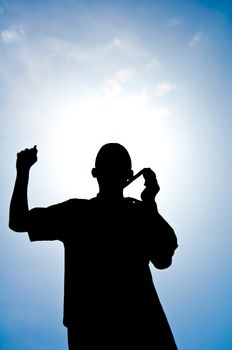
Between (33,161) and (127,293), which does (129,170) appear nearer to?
(33,161)

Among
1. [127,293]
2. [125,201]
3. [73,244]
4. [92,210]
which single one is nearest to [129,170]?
[125,201]

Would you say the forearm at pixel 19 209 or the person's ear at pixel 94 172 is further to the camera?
the person's ear at pixel 94 172

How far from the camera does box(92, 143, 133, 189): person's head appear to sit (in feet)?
9.43

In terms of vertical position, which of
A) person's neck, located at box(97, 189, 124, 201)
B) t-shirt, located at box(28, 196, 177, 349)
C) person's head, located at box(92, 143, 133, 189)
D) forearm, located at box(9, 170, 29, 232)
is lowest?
t-shirt, located at box(28, 196, 177, 349)

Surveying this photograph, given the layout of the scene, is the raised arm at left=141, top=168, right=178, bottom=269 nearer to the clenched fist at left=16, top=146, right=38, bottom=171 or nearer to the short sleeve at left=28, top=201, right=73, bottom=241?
the short sleeve at left=28, top=201, right=73, bottom=241

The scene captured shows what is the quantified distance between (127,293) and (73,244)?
23.4 inches

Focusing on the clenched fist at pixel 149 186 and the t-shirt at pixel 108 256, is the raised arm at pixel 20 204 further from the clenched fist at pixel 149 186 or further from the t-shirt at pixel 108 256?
the clenched fist at pixel 149 186

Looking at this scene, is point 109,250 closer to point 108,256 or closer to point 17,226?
point 108,256

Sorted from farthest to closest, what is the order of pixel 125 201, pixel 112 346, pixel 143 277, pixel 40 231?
pixel 125 201, pixel 40 231, pixel 143 277, pixel 112 346

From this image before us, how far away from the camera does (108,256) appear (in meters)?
2.29

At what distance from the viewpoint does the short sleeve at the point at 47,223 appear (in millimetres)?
2414

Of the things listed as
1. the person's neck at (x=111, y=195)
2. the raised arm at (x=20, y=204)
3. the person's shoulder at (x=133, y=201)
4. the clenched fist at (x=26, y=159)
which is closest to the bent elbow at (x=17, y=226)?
the raised arm at (x=20, y=204)

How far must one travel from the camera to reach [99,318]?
1.98 m

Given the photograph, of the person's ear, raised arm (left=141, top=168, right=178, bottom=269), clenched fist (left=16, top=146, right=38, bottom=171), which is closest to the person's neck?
the person's ear
